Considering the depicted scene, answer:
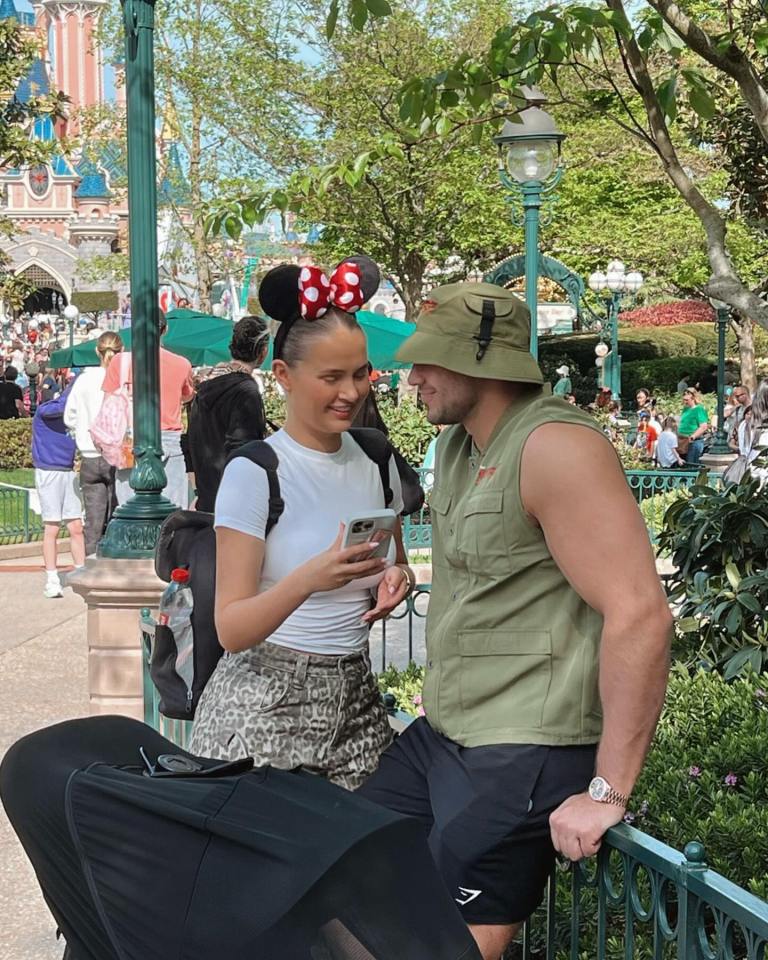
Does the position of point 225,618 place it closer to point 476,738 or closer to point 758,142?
point 476,738

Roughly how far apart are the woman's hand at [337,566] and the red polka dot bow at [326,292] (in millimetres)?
493

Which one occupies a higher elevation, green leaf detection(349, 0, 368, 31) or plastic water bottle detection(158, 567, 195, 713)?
green leaf detection(349, 0, 368, 31)

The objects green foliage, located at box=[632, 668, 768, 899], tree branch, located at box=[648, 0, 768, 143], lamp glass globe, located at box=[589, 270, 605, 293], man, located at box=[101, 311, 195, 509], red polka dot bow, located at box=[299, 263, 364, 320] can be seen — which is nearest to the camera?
red polka dot bow, located at box=[299, 263, 364, 320]

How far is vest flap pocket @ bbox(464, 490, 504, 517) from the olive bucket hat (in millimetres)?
215

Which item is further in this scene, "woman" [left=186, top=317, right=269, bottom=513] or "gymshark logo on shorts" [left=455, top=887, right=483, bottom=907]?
"woman" [left=186, top=317, right=269, bottom=513]

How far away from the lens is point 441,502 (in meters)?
2.71

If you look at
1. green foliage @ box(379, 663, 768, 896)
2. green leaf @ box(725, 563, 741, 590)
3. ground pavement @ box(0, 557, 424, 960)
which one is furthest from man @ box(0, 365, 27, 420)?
green foliage @ box(379, 663, 768, 896)

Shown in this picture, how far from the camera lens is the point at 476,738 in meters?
2.49

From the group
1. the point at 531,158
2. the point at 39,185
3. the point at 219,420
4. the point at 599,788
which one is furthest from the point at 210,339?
the point at 39,185

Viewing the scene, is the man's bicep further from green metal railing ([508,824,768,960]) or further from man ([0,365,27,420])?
man ([0,365,27,420])

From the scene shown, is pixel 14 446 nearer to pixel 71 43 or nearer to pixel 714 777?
pixel 714 777

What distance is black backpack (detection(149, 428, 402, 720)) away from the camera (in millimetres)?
3064

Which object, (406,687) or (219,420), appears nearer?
(406,687)

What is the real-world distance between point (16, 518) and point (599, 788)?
12641mm
